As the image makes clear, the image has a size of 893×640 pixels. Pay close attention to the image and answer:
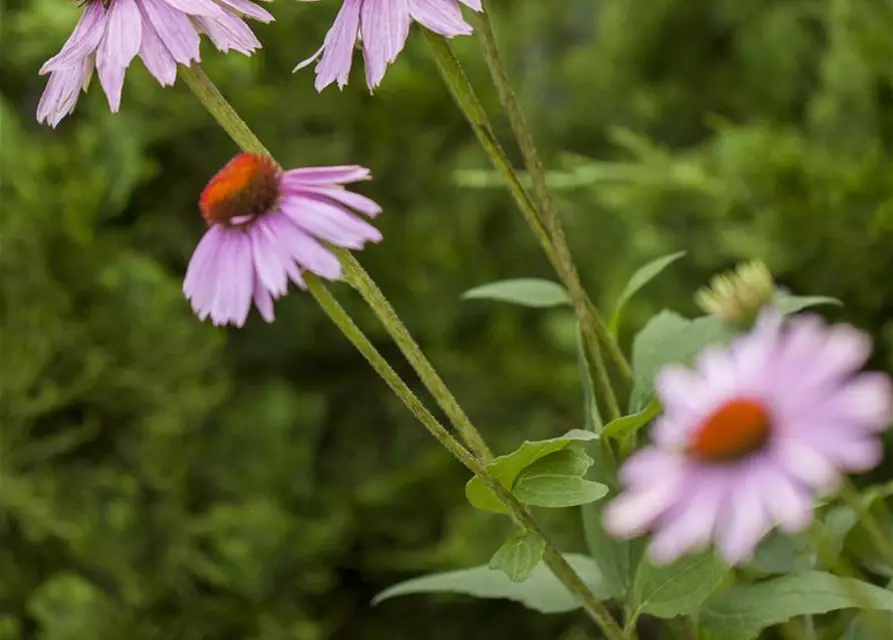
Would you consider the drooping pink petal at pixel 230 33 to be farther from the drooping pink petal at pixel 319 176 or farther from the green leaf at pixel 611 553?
the green leaf at pixel 611 553

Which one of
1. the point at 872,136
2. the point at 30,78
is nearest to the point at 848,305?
the point at 872,136

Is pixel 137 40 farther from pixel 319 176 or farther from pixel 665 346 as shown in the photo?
pixel 665 346

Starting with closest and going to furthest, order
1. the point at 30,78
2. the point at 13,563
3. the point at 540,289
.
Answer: the point at 540,289, the point at 13,563, the point at 30,78

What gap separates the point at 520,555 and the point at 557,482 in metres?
0.03

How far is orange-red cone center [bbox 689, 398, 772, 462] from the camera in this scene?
Answer: 18 centimetres

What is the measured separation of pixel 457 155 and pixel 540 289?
2.35 feet

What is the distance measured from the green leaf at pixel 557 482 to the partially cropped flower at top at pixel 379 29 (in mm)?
135

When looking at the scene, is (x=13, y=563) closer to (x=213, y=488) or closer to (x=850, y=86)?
(x=213, y=488)

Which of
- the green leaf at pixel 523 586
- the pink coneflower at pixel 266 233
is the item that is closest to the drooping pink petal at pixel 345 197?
the pink coneflower at pixel 266 233

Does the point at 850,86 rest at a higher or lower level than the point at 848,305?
higher

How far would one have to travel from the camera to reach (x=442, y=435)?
0.33m

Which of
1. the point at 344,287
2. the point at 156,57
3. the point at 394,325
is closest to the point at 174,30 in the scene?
the point at 156,57

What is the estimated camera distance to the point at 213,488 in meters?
1.04

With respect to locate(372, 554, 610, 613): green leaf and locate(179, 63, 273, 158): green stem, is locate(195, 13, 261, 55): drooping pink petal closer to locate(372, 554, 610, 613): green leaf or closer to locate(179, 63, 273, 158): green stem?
locate(179, 63, 273, 158): green stem
